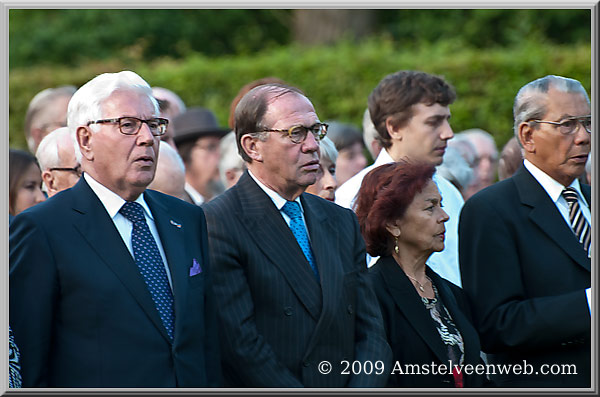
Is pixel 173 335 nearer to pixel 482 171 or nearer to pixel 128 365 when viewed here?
pixel 128 365

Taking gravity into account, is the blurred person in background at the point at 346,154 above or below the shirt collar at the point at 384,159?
above

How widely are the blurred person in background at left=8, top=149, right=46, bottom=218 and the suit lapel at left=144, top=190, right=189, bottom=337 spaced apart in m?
1.91

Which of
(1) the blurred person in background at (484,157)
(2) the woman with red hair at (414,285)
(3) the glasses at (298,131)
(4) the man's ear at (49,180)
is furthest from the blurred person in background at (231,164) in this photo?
(1) the blurred person in background at (484,157)

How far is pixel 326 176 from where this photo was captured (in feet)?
20.5

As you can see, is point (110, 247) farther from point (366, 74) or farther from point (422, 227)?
point (366, 74)

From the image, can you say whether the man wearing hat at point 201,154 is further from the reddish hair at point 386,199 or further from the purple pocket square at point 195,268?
the purple pocket square at point 195,268

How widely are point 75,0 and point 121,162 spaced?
3.19ft

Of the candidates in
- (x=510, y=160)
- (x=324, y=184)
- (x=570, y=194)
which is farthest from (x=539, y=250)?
(x=510, y=160)

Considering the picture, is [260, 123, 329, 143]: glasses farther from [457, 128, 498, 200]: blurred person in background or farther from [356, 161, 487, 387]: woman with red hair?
[457, 128, 498, 200]: blurred person in background

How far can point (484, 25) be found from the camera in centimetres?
1997

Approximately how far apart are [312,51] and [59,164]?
342 inches

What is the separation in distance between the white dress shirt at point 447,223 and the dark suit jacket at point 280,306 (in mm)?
888

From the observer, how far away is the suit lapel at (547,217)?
4.80 meters

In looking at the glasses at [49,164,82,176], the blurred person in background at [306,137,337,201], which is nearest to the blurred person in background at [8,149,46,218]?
the glasses at [49,164,82,176]
